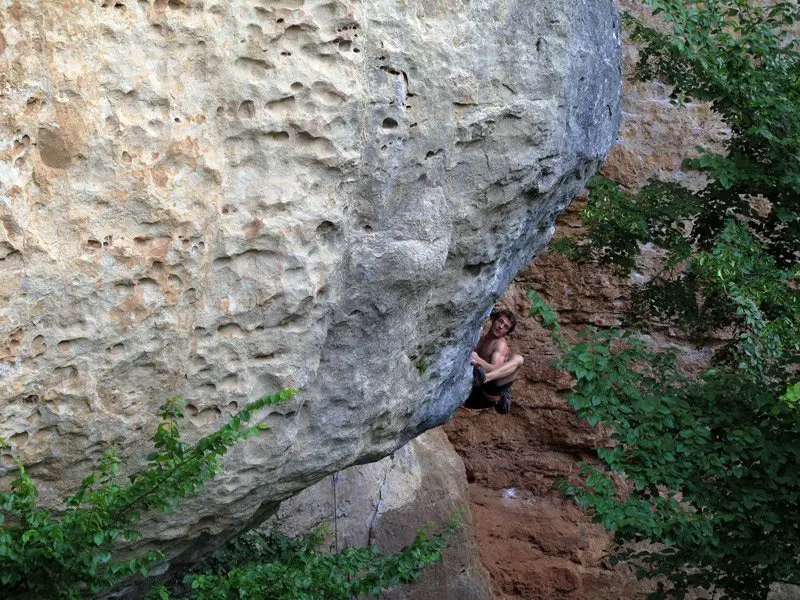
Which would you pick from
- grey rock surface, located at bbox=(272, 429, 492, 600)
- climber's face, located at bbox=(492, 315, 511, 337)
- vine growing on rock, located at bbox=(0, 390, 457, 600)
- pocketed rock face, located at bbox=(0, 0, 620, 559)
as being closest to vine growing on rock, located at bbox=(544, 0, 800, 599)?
climber's face, located at bbox=(492, 315, 511, 337)

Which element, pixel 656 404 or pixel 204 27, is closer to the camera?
pixel 204 27

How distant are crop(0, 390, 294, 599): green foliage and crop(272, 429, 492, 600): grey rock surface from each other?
3.02 m

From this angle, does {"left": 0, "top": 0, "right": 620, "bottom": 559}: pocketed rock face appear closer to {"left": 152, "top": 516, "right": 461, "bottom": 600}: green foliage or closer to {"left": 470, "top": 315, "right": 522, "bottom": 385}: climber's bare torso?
{"left": 152, "top": 516, "right": 461, "bottom": 600}: green foliage

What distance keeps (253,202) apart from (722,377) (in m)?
3.30

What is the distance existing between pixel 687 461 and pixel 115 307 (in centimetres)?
331

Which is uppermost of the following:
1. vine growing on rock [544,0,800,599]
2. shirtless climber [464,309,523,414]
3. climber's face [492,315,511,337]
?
vine growing on rock [544,0,800,599]

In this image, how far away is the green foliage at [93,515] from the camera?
372 centimetres

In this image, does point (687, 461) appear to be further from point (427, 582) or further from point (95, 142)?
point (95, 142)

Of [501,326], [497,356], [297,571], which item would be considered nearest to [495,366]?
[497,356]

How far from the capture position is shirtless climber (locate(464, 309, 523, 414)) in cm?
757

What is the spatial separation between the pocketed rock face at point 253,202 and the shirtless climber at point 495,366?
100 inches

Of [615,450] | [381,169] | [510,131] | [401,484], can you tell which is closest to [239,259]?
[381,169]

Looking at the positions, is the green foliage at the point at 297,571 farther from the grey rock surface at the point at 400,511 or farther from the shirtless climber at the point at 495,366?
the shirtless climber at the point at 495,366

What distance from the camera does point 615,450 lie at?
6.00 meters
